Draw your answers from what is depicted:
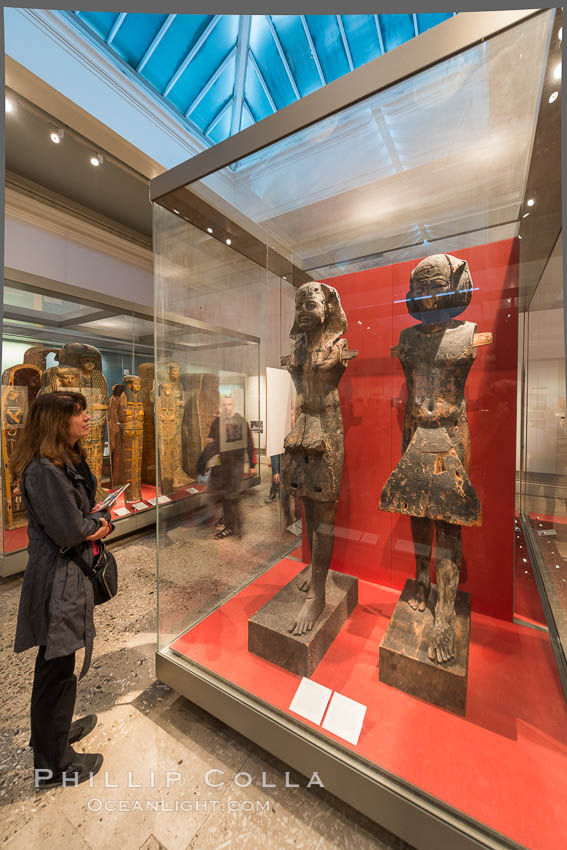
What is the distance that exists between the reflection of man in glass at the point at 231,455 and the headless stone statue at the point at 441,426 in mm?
1062

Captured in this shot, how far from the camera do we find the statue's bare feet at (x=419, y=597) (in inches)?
74.2

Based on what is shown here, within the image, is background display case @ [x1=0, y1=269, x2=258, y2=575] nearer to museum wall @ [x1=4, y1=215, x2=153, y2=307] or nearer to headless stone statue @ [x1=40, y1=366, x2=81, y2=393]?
headless stone statue @ [x1=40, y1=366, x2=81, y2=393]

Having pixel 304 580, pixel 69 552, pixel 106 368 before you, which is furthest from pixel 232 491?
pixel 106 368

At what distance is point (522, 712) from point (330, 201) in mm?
2797

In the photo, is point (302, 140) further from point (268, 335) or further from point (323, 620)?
point (323, 620)

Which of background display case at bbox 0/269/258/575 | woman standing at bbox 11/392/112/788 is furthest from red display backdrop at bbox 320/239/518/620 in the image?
woman standing at bbox 11/392/112/788

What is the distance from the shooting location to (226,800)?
59.4 inches

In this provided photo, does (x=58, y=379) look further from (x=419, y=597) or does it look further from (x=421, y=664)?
(x=421, y=664)

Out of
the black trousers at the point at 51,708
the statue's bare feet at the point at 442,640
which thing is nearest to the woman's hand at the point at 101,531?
the black trousers at the point at 51,708

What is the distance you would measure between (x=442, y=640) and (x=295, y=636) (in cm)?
72

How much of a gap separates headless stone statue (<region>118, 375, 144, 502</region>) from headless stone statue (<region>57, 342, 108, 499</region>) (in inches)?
15.3

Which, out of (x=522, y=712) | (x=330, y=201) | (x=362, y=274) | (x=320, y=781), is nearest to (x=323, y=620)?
(x=320, y=781)

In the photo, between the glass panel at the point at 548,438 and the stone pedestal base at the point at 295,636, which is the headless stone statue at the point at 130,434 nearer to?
the stone pedestal base at the point at 295,636

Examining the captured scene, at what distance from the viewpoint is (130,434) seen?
4.64m
